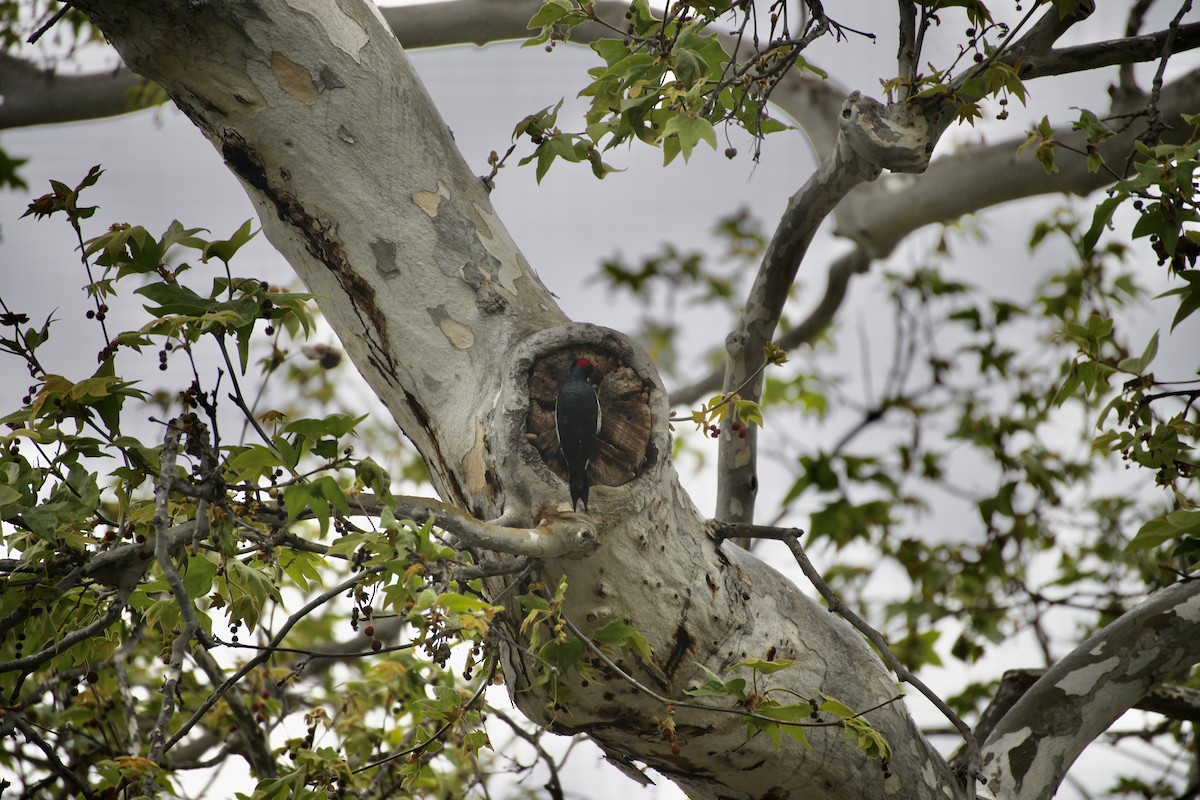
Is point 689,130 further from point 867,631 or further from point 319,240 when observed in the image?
point 867,631

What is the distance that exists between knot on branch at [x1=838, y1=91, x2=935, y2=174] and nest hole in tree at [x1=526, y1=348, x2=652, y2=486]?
57cm

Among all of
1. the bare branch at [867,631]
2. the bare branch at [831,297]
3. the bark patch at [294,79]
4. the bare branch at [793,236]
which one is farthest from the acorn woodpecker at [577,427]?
the bare branch at [831,297]

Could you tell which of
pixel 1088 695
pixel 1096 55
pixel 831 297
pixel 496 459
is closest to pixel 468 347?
pixel 496 459

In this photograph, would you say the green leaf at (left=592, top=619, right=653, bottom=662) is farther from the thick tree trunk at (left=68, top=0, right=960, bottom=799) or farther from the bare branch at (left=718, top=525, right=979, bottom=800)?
the bare branch at (left=718, top=525, right=979, bottom=800)

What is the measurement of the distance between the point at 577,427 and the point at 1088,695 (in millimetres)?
1161

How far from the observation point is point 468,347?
1475 millimetres

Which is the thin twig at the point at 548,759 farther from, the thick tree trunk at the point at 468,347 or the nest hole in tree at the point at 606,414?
the nest hole in tree at the point at 606,414

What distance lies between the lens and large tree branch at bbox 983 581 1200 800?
5.78ft

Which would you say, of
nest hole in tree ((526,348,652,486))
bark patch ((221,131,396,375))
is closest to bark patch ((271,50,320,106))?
bark patch ((221,131,396,375))

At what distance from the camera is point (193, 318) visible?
1246 millimetres

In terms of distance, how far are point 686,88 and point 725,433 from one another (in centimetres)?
95

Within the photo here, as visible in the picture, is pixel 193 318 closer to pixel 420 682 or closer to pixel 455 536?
pixel 455 536

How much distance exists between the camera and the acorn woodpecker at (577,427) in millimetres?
1354

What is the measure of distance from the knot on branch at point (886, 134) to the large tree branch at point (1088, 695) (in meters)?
0.98
